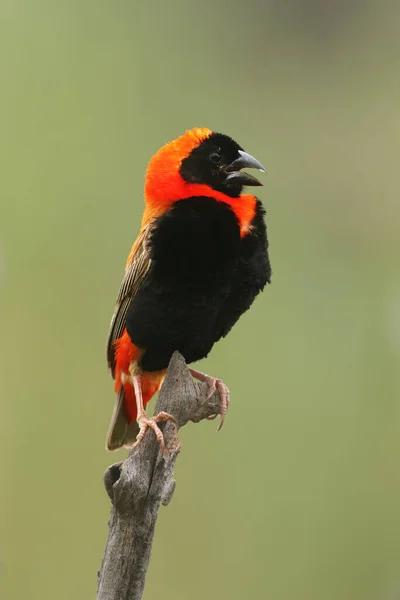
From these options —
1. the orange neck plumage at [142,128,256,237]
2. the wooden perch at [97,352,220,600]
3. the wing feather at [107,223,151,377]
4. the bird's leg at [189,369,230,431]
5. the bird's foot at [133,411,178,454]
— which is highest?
the orange neck plumage at [142,128,256,237]

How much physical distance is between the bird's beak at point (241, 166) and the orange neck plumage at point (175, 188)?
6 centimetres

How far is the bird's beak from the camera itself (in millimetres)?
2230

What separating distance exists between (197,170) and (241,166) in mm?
144

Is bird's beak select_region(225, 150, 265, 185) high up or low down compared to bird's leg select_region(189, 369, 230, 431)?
up

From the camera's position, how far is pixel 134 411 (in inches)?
97.6

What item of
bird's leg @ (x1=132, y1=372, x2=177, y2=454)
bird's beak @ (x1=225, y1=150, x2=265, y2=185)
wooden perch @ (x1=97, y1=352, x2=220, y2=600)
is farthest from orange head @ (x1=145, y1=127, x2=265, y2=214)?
wooden perch @ (x1=97, y1=352, x2=220, y2=600)

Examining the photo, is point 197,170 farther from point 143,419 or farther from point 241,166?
point 143,419

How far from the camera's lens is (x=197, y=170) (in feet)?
7.42

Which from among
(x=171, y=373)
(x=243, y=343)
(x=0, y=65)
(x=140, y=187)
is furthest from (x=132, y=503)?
(x=0, y=65)

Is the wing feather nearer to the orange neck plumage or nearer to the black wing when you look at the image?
the orange neck plumage

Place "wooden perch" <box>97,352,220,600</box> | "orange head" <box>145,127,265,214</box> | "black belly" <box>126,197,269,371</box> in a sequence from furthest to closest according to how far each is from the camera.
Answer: "orange head" <box>145,127,265,214</box> → "black belly" <box>126,197,269,371</box> → "wooden perch" <box>97,352,220,600</box>

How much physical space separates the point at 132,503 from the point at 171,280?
638 mm

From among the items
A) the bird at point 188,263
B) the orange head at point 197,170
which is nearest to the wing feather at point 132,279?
the bird at point 188,263

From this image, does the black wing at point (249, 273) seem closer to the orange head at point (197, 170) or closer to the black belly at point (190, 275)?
the black belly at point (190, 275)
